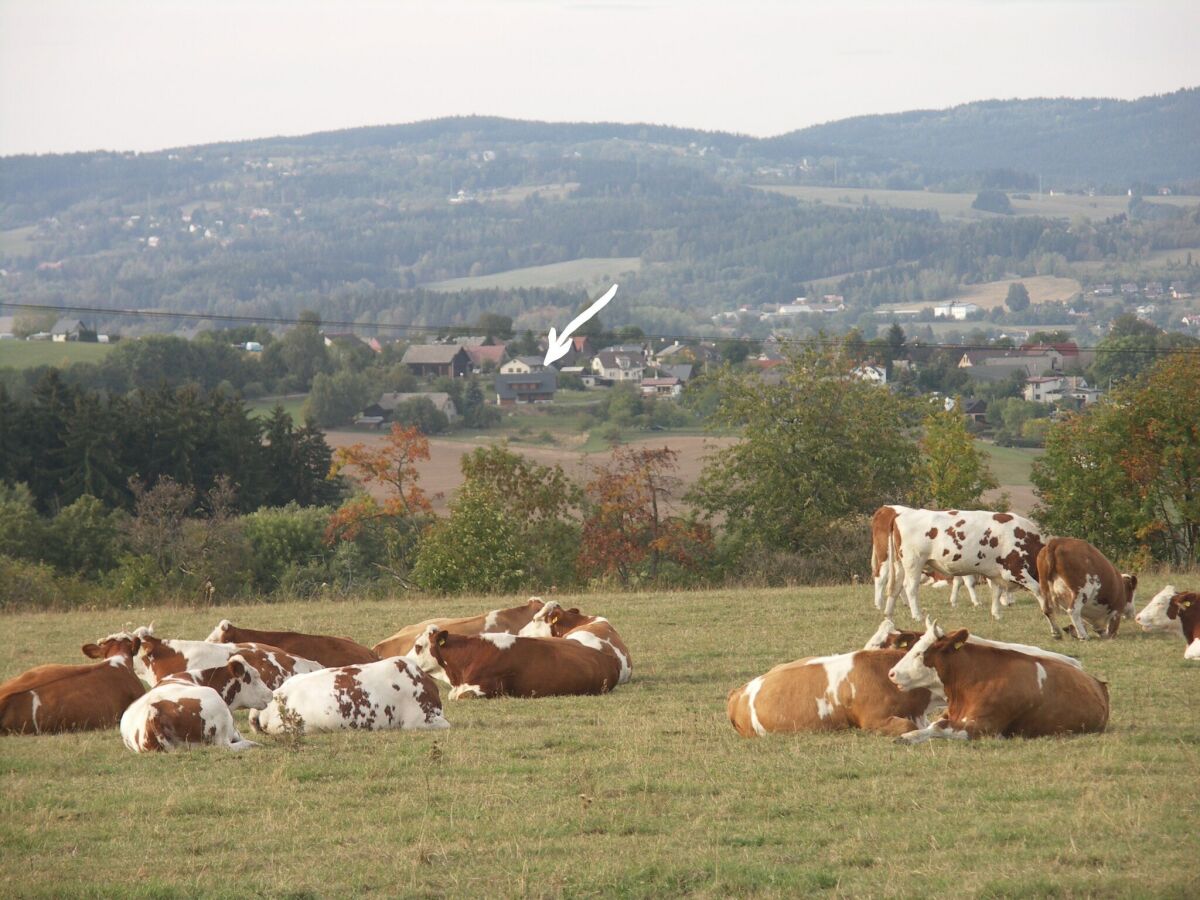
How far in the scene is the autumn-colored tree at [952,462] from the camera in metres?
46.1

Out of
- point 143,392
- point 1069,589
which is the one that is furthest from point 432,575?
point 143,392

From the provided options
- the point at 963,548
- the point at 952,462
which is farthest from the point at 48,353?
the point at 963,548

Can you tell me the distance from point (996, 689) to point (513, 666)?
5197 mm

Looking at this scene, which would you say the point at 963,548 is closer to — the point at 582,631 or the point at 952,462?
the point at 582,631

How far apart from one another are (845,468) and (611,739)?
2819cm

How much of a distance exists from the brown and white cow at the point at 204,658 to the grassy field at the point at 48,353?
96826 millimetres

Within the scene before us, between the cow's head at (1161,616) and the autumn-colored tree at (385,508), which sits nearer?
the cow's head at (1161,616)

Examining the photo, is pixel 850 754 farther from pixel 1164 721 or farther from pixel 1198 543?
pixel 1198 543

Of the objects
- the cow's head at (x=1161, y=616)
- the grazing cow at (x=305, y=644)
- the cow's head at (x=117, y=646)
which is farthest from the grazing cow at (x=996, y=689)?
the cow's head at (x=117, y=646)

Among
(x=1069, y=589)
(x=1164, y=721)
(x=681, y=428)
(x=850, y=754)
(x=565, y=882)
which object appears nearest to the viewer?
(x=565, y=882)

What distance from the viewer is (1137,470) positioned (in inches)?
1329

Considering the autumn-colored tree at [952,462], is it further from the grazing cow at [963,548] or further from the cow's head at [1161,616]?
the cow's head at [1161,616]

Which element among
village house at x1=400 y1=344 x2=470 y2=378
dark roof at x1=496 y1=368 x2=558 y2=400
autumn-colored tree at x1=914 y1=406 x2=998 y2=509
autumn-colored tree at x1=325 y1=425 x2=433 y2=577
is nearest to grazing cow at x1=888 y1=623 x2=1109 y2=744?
autumn-colored tree at x1=914 y1=406 x2=998 y2=509

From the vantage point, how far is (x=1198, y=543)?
3281 centimetres
